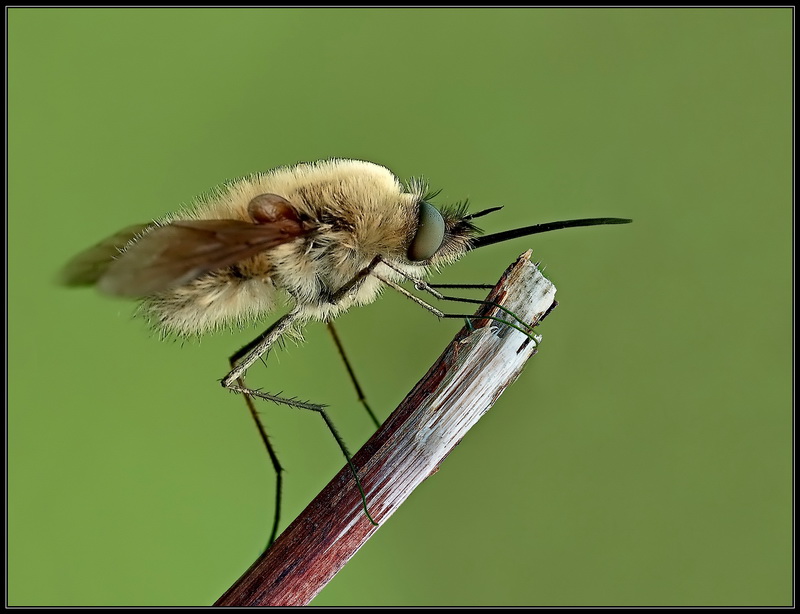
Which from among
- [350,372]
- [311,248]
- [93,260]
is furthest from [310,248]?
[93,260]

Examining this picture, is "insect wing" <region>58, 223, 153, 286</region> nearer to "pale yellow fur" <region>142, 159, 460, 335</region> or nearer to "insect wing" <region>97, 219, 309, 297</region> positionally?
"pale yellow fur" <region>142, 159, 460, 335</region>

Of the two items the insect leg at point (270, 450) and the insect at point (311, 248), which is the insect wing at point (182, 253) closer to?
the insect at point (311, 248)

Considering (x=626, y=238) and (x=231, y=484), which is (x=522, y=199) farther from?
(x=231, y=484)

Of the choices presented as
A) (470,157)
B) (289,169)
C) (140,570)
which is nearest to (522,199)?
(470,157)

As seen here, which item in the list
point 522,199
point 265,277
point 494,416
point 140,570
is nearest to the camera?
point 265,277

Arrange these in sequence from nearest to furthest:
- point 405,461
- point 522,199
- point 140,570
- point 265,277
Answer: point 405,461 → point 265,277 → point 140,570 → point 522,199

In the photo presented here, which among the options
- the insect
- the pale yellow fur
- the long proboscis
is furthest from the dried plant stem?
the pale yellow fur

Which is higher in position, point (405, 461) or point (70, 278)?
point (70, 278)

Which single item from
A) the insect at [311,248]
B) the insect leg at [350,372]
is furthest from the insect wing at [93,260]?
the insect leg at [350,372]
